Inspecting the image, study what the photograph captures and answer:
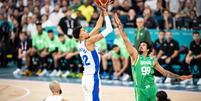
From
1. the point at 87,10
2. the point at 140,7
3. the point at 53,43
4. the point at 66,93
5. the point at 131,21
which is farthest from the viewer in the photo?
the point at 87,10

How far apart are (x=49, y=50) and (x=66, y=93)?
4.05m

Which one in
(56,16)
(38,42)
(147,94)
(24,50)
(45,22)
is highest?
(56,16)

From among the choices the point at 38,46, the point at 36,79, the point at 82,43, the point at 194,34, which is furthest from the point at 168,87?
the point at 38,46

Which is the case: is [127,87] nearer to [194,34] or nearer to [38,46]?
[194,34]

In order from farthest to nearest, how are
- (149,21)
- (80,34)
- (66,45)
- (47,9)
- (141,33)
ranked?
1. (47,9)
2. (66,45)
3. (149,21)
4. (141,33)
5. (80,34)

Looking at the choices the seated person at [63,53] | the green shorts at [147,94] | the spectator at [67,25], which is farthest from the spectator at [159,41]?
the green shorts at [147,94]

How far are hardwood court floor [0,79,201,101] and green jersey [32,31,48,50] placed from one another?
99.1 inches

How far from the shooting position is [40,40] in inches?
440

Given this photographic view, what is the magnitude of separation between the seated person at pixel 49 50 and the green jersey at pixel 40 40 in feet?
0.59

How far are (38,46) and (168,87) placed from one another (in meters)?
6.01

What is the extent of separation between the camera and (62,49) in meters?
10.6

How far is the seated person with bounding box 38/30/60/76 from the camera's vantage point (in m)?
10.8

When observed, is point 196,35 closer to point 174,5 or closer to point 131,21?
point 131,21

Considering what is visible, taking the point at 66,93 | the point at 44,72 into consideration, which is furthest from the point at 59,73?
the point at 66,93
